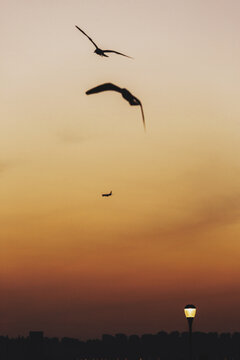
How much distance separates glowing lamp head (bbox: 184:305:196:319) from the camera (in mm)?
19531

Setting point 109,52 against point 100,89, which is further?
point 109,52

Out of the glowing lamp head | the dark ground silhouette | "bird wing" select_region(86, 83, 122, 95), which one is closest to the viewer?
"bird wing" select_region(86, 83, 122, 95)

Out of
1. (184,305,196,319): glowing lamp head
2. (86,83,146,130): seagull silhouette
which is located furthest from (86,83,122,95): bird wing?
(184,305,196,319): glowing lamp head

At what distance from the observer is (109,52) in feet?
29.8

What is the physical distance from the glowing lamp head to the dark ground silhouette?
1.30 m

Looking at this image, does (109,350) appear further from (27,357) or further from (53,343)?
(27,357)

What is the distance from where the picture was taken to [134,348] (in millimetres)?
19516

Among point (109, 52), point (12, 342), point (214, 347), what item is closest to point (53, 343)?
point (12, 342)

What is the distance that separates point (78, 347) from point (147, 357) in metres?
2.83

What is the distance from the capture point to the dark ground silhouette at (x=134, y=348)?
563 inches

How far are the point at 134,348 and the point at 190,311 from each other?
2.09m

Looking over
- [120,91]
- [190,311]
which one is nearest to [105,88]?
[120,91]

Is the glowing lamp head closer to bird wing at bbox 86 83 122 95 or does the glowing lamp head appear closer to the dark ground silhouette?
the dark ground silhouette

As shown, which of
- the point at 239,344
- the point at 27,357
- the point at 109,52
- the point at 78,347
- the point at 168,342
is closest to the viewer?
the point at 109,52
